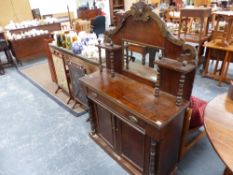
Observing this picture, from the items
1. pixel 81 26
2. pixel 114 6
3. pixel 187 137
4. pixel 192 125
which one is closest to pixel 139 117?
pixel 192 125

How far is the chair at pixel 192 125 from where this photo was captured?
1.52m

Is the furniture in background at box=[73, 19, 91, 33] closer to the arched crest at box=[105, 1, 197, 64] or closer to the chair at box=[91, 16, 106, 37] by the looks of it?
the chair at box=[91, 16, 106, 37]

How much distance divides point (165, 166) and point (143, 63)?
35.6 inches

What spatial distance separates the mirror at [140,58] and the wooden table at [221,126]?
495mm

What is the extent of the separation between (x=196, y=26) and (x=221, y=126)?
344 centimetres

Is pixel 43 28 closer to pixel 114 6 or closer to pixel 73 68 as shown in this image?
pixel 73 68

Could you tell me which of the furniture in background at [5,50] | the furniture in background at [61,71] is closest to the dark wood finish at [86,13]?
the furniture in background at [5,50]

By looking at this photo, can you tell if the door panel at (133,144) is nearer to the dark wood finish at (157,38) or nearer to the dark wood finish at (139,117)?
the dark wood finish at (139,117)

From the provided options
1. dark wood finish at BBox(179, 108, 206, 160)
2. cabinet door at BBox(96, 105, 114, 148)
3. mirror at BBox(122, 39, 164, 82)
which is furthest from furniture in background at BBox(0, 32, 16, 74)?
dark wood finish at BBox(179, 108, 206, 160)

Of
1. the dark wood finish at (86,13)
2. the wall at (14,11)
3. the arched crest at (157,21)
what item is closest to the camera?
the arched crest at (157,21)

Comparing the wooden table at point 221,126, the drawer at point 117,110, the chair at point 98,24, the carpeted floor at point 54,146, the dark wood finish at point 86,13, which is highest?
the dark wood finish at point 86,13

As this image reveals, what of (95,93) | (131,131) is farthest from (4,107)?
(131,131)

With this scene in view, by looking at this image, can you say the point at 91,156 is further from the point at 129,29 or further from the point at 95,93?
the point at 129,29

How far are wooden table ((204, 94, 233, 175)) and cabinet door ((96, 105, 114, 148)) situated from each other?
80cm
